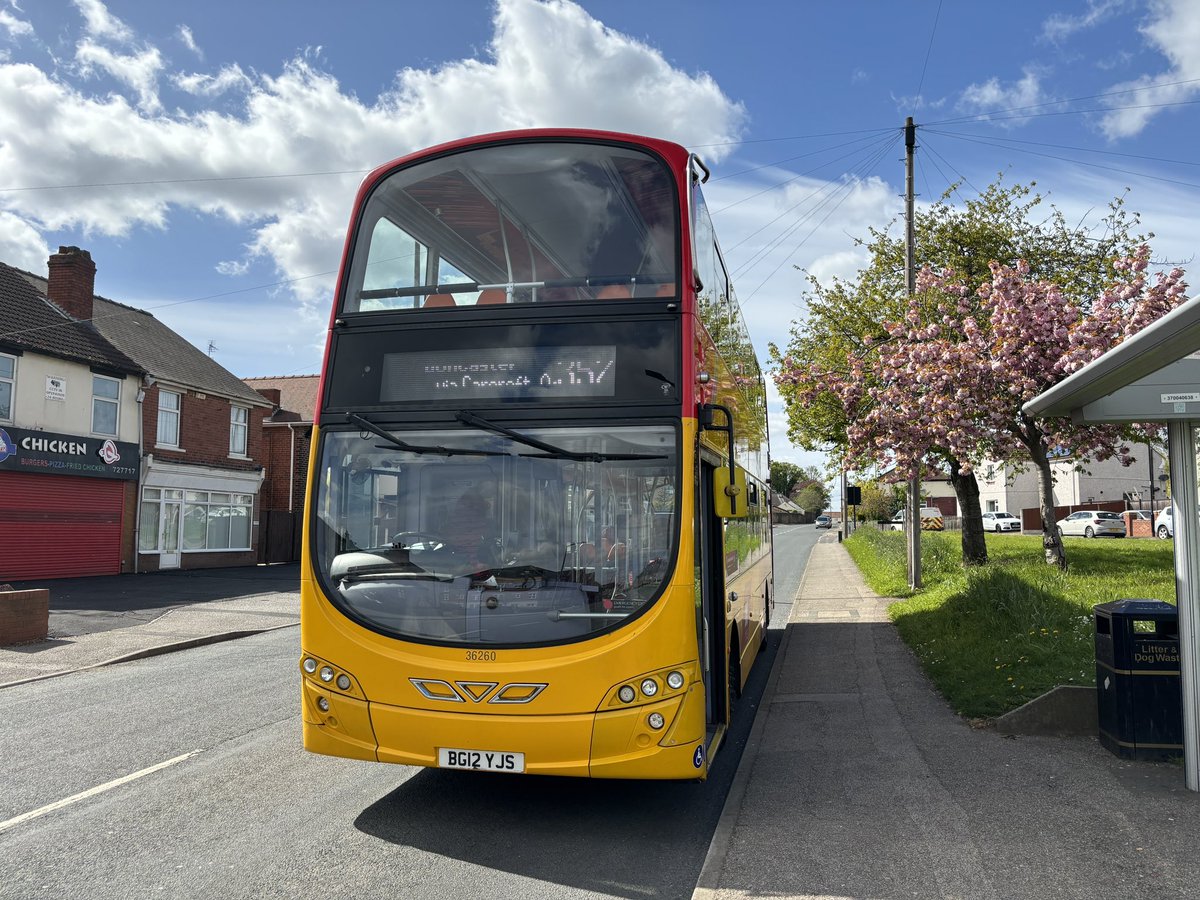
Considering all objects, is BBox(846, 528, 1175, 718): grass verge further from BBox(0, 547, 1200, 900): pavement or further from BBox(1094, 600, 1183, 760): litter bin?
BBox(1094, 600, 1183, 760): litter bin

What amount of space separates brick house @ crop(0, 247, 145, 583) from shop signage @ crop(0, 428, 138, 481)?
0.03 meters

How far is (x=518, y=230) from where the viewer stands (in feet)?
21.0

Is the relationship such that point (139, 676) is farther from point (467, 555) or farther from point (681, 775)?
point (681, 775)

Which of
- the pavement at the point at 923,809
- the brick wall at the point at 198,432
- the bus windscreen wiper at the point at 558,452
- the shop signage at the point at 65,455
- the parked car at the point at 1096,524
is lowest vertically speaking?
the pavement at the point at 923,809

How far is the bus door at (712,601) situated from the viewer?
572 cm

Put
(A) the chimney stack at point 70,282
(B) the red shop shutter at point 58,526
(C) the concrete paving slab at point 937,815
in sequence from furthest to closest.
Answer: (A) the chimney stack at point 70,282 < (B) the red shop shutter at point 58,526 < (C) the concrete paving slab at point 937,815

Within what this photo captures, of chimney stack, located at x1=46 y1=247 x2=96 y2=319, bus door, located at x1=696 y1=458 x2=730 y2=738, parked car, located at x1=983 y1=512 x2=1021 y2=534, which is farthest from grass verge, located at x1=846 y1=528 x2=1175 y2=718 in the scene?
Result: parked car, located at x1=983 y1=512 x2=1021 y2=534

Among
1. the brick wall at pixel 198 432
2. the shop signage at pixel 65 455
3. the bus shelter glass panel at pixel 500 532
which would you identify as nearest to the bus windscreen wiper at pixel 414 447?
the bus shelter glass panel at pixel 500 532

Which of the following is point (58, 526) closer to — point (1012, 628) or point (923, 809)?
point (1012, 628)

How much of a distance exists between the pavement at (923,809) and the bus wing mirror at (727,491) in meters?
1.84

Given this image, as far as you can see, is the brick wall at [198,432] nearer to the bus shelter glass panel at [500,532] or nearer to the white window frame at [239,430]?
the white window frame at [239,430]

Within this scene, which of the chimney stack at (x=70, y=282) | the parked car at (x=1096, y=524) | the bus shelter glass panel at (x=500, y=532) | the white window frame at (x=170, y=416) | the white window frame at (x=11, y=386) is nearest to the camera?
the bus shelter glass panel at (x=500, y=532)

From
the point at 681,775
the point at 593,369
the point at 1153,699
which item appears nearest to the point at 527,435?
the point at 593,369

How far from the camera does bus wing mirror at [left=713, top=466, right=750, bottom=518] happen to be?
18.4 ft
